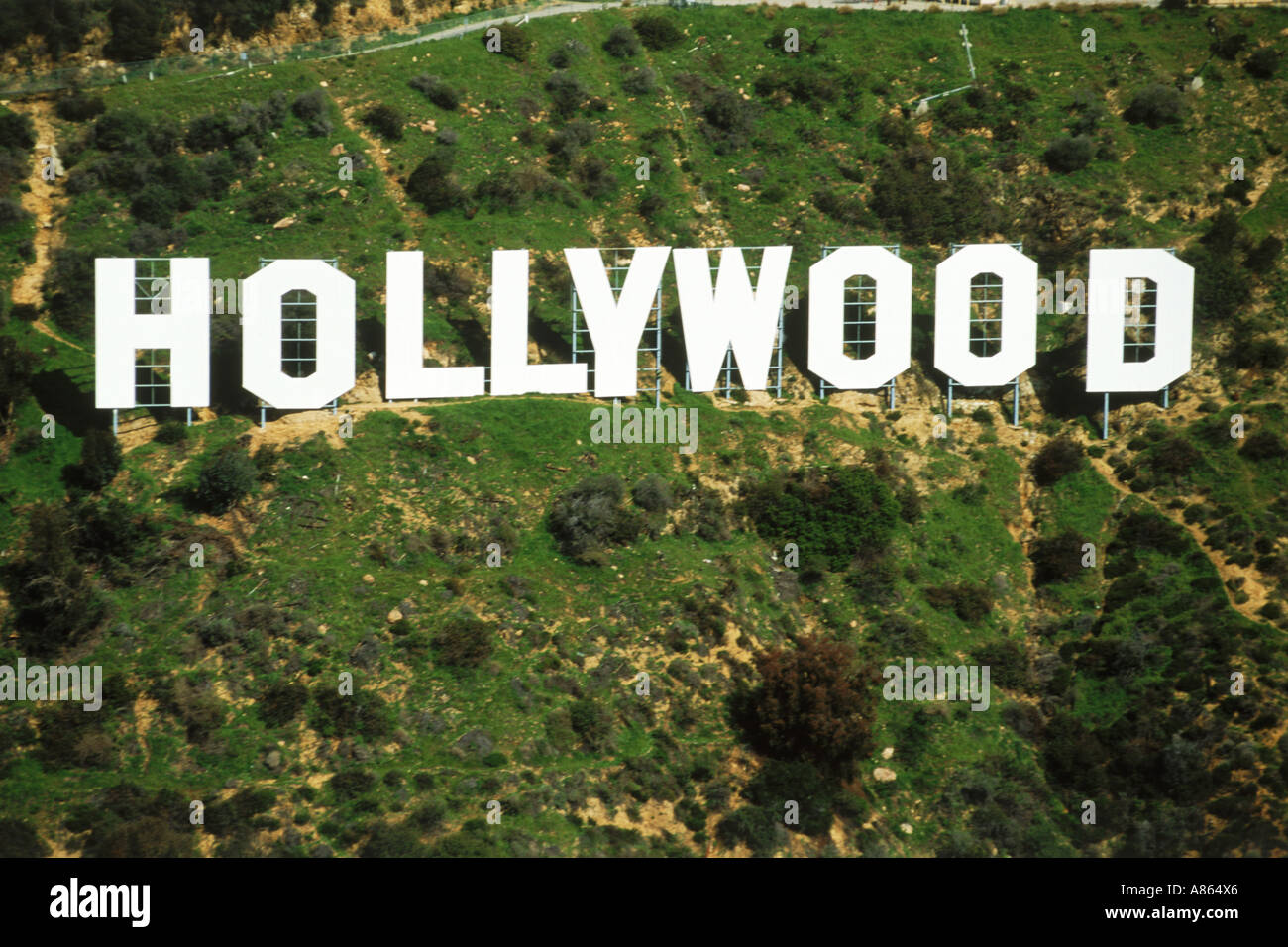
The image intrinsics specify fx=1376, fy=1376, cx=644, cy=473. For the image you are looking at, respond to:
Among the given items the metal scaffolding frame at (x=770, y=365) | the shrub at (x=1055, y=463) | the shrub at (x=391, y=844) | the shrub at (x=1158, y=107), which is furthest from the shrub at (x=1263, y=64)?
the shrub at (x=391, y=844)

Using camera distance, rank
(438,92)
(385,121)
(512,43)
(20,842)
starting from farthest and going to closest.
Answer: (512,43) < (438,92) < (385,121) < (20,842)

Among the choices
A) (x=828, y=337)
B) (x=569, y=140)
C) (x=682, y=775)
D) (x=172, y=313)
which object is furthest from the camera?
(x=569, y=140)

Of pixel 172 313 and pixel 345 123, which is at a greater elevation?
pixel 345 123

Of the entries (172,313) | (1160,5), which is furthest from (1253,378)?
(172,313)

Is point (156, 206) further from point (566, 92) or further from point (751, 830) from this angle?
point (751, 830)

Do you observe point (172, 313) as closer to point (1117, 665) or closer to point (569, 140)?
point (569, 140)

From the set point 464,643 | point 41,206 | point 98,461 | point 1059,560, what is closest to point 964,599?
point 1059,560
